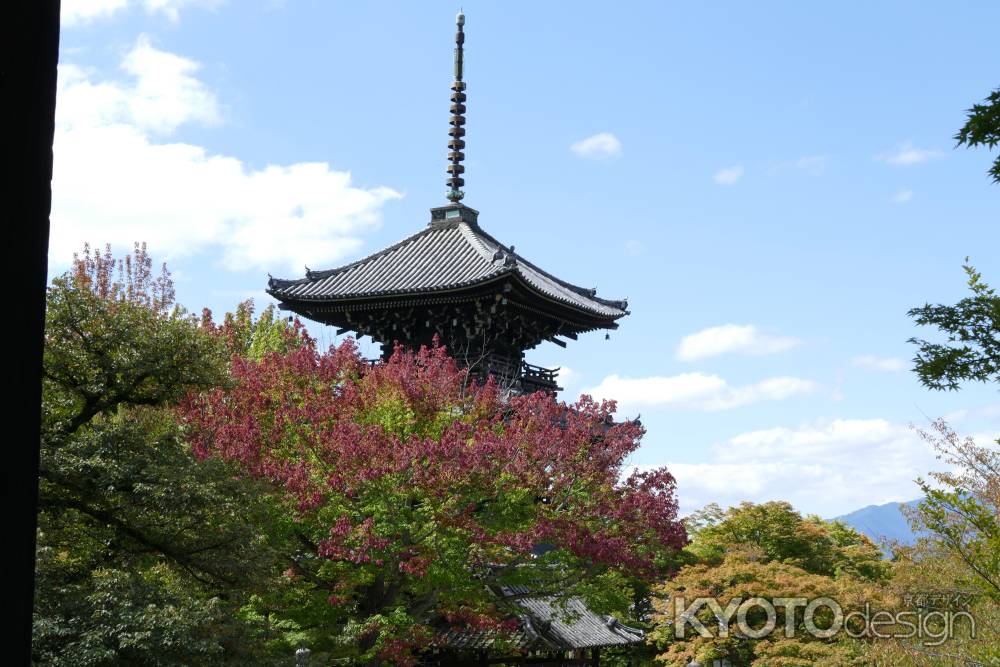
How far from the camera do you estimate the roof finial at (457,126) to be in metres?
27.6

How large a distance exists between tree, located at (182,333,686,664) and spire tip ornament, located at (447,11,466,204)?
11981 mm

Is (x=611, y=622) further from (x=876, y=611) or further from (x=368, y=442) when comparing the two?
(x=368, y=442)

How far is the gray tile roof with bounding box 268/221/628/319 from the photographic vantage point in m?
23.5

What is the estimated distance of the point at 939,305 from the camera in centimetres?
1071

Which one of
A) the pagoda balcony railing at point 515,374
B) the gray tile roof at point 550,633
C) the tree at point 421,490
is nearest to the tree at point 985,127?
the tree at point 421,490

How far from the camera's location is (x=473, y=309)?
23734 mm

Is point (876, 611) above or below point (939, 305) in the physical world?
below

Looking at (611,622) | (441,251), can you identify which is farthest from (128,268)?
(611,622)

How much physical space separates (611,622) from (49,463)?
17329 mm

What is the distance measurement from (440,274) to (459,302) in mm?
978

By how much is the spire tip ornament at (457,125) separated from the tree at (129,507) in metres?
17.5

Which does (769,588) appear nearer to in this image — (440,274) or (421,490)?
(421,490)

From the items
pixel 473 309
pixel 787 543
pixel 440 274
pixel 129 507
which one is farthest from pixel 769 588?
pixel 129 507

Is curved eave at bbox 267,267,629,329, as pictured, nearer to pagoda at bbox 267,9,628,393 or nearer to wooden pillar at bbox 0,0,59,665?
pagoda at bbox 267,9,628,393
